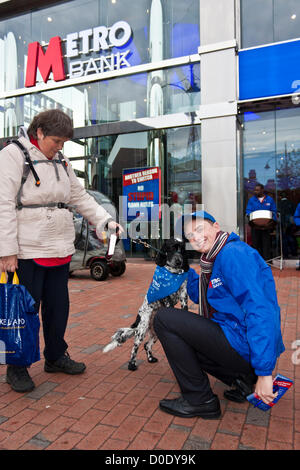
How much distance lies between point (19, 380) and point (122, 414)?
935mm

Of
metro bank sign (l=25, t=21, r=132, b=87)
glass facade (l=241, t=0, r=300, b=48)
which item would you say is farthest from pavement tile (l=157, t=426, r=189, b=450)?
metro bank sign (l=25, t=21, r=132, b=87)

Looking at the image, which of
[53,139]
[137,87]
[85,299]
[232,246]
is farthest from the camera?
[137,87]

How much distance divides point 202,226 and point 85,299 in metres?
4.30

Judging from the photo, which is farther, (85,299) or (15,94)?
(15,94)

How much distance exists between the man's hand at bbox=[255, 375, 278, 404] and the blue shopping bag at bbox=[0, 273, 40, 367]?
1679 mm

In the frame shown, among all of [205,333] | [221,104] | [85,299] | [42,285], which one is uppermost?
[221,104]

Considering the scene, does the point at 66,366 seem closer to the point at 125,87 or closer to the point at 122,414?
the point at 122,414

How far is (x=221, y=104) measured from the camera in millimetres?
9820

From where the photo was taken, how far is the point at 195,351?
2.48 m

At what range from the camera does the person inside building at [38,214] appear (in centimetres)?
267

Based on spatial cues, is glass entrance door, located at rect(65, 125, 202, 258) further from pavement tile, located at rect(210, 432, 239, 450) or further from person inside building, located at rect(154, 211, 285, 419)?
pavement tile, located at rect(210, 432, 239, 450)

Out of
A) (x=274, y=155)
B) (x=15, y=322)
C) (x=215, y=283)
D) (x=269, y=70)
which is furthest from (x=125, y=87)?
(x=215, y=283)

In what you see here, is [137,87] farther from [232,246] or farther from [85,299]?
[232,246]
